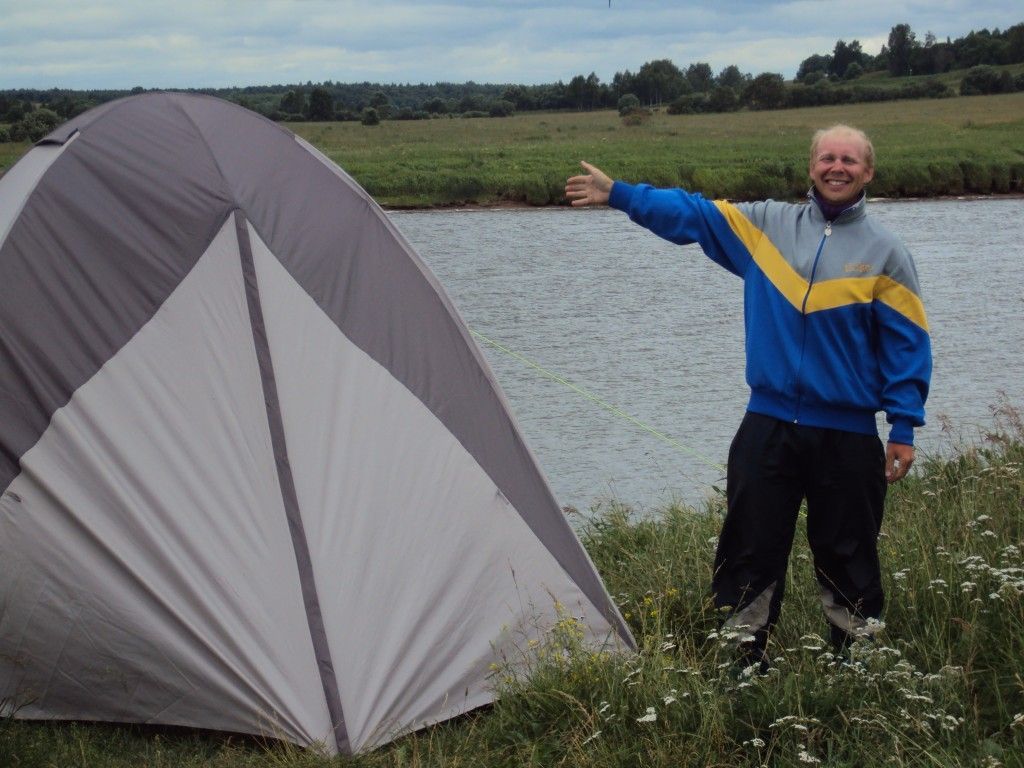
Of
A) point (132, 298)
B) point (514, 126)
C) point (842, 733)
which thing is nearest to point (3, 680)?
point (132, 298)

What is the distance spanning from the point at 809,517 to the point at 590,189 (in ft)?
3.89

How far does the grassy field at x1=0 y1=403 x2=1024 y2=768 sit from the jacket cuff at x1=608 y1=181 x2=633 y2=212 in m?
1.29

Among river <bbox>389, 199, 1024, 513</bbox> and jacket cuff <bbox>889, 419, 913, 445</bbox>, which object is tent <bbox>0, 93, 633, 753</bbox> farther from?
river <bbox>389, 199, 1024, 513</bbox>

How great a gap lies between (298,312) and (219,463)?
0.56 m

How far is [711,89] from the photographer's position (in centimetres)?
6900

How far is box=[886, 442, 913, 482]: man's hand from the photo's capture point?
3953 millimetres

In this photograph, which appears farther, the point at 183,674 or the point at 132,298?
the point at 132,298

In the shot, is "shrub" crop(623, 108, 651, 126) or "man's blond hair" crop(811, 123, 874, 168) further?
"shrub" crop(623, 108, 651, 126)

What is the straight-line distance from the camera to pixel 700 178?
29547 millimetres

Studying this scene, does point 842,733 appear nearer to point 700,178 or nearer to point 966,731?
point 966,731

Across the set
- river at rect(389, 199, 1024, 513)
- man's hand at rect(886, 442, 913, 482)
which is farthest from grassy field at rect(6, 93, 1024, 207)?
man's hand at rect(886, 442, 913, 482)

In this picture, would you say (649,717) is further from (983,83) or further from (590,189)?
(983,83)

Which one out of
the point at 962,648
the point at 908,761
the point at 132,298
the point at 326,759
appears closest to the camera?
the point at 908,761

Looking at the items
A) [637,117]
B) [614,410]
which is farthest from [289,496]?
[637,117]
